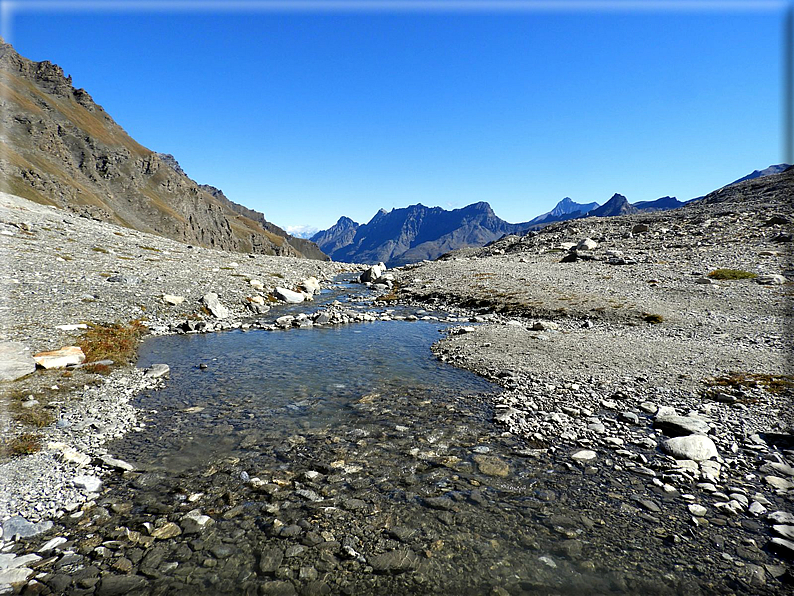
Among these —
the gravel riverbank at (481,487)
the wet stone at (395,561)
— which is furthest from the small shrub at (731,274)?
→ the wet stone at (395,561)

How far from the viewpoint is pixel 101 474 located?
923 centimetres

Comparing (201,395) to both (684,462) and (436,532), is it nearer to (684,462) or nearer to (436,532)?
(436,532)

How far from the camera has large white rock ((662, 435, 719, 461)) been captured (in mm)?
10047

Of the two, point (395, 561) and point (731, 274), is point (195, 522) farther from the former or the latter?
point (731, 274)

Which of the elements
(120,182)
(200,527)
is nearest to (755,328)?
(200,527)

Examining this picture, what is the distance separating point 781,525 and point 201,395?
16625 millimetres

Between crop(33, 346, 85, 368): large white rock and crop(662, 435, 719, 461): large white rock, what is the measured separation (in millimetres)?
21330

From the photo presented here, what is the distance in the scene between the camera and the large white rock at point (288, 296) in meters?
39.0

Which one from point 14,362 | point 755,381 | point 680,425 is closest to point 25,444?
point 14,362

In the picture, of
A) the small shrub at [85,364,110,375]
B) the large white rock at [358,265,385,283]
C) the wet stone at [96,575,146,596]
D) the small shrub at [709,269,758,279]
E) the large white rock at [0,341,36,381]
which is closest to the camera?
the wet stone at [96,575,146,596]

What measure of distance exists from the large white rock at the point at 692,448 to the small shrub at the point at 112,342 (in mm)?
20986

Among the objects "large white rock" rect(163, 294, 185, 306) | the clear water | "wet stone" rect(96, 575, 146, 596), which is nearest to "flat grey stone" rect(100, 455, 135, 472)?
the clear water

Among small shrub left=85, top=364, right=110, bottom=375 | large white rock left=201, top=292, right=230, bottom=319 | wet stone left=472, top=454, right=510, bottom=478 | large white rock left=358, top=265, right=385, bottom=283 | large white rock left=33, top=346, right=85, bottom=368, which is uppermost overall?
large white rock left=358, top=265, right=385, bottom=283

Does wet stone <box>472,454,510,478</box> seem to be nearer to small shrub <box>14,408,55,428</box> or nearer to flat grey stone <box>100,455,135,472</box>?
flat grey stone <box>100,455,135,472</box>
